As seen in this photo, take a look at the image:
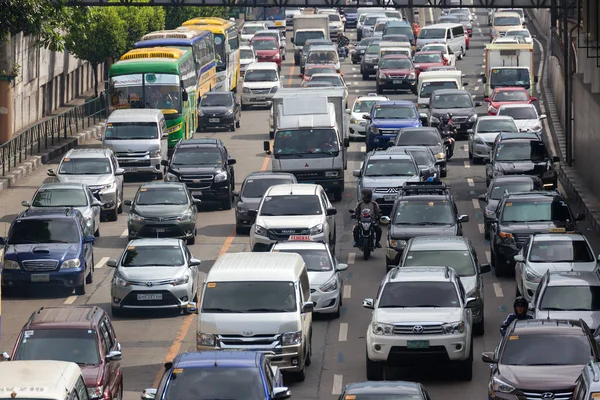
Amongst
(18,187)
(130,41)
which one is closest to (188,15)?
(130,41)

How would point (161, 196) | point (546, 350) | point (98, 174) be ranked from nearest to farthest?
point (546, 350) < point (161, 196) < point (98, 174)

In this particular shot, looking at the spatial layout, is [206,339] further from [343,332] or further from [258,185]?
[258,185]

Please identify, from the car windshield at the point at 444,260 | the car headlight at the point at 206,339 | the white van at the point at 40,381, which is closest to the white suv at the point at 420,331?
the car headlight at the point at 206,339

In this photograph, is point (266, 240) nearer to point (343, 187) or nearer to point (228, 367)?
point (343, 187)

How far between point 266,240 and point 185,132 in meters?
20.5

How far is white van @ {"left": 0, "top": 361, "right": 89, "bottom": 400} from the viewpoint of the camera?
1638 centimetres

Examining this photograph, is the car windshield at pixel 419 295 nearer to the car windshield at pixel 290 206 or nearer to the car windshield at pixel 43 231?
the car windshield at pixel 43 231

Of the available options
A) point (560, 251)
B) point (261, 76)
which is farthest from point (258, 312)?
point (261, 76)

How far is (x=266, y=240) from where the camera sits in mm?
33281

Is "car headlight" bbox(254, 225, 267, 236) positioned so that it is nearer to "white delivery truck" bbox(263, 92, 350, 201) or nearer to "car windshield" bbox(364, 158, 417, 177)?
"car windshield" bbox(364, 158, 417, 177)

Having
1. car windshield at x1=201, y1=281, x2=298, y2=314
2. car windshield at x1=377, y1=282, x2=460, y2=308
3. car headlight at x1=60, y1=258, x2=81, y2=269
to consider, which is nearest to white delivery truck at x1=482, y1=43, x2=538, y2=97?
car headlight at x1=60, y1=258, x2=81, y2=269

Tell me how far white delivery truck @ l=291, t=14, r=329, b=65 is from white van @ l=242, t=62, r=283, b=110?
1947cm

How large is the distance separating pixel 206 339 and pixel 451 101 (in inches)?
1313

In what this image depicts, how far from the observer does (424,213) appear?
33625 mm
